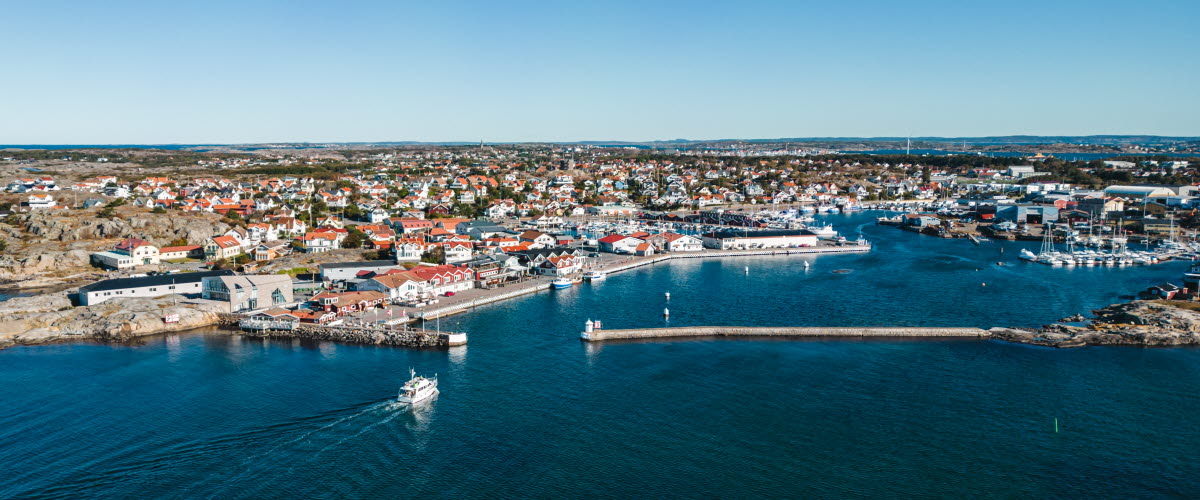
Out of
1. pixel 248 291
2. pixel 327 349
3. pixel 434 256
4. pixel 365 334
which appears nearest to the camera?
pixel 327 349

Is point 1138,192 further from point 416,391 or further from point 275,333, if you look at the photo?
point 275,333

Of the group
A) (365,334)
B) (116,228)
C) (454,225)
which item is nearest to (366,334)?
(365,334)

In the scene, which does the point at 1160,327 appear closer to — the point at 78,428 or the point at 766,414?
the point at 766,414

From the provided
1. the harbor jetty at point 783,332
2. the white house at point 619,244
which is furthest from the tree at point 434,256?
the harbor jetty at point 783,332

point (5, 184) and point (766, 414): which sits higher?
point (5, 184)

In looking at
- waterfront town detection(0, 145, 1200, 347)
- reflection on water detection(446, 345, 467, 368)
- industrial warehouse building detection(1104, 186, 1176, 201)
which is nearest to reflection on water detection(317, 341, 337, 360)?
waterfront town detection(0, 145, 1200, 347)

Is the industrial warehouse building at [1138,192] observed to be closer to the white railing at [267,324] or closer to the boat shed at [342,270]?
the boat shed at [342,270]

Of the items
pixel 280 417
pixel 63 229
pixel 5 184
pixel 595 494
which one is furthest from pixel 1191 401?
pixel 5 184
